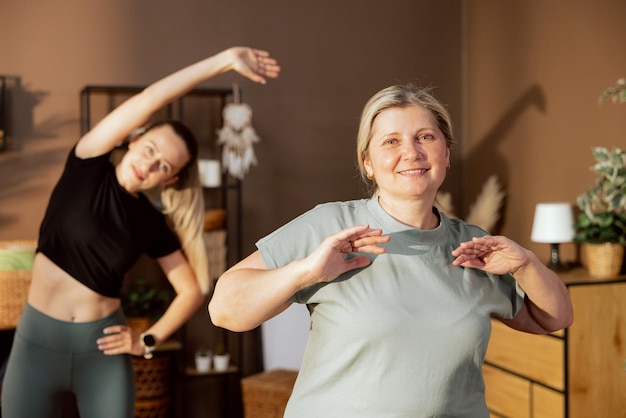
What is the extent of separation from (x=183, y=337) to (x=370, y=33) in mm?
2081

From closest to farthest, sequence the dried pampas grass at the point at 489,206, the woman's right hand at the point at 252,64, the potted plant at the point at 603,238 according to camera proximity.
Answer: the woman's right hand at the point at 252,64 → the potted plant at the point at 603,238 → the dried pampas grass at the point at 489,206

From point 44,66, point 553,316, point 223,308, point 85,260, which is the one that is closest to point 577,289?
point 553,316

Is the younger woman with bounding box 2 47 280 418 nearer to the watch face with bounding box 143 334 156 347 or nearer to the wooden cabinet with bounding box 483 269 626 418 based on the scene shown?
the watch face with bounding box 143 334 156 347

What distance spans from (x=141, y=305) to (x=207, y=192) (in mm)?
776

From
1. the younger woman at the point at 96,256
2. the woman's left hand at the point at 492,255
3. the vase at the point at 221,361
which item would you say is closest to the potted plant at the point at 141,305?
the vase at the point at 221,361

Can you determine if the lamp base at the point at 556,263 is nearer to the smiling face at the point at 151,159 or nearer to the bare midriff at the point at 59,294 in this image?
the smiling face at the point at 151,159

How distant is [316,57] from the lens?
15.6ft

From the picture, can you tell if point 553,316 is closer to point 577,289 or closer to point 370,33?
point 577,289

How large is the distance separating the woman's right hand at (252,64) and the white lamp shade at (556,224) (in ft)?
5.69

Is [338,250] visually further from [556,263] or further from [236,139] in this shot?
[236,139]

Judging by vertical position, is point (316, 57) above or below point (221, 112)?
above

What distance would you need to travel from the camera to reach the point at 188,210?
9.42 feet

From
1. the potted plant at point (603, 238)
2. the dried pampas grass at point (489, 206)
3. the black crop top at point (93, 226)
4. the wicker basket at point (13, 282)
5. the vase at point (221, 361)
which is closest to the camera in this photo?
the black crop top at point (93, 226)

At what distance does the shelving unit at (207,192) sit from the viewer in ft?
14.2
